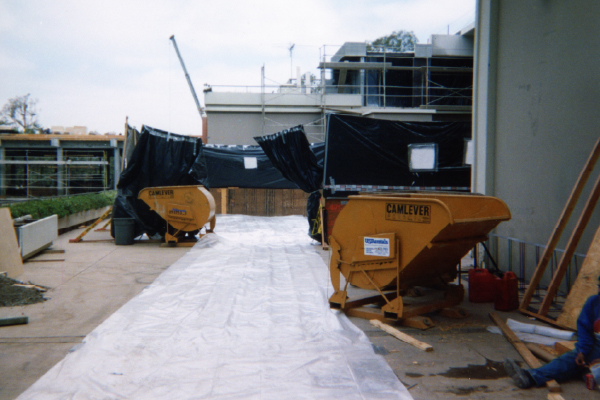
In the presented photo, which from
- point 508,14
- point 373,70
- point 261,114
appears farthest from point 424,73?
point 508,14

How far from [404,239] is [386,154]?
658cm

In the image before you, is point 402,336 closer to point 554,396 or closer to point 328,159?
point 554,396

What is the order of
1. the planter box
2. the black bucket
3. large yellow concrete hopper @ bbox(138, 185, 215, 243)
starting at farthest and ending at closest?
the black bucket → large yellow concrete hopper @ bbox(138, 185, 215, 243) → the planter box

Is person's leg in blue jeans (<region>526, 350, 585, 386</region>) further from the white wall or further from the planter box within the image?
the planter box

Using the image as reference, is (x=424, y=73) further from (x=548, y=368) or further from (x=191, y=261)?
(x=548, y=368)

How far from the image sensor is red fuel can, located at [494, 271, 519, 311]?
5.76 m

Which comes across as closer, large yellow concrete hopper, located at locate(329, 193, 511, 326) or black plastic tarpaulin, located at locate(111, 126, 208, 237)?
large yellow concrete hopper, located at locate(329, 193, 511, 326)

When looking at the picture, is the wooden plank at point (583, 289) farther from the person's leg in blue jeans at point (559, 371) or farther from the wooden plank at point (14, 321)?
the wooden plank at point (14, 321)

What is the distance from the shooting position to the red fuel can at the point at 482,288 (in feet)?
20.2

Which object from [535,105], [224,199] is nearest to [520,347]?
[535,105]

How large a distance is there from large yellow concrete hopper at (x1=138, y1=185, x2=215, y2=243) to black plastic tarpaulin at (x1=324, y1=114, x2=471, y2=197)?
125 inches

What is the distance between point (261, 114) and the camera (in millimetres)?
22969

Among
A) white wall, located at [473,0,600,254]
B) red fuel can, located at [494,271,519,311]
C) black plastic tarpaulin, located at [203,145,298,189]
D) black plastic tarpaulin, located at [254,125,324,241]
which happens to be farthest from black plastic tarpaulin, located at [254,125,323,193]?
black plastic tarpaulin, located at [203,145,298,189]

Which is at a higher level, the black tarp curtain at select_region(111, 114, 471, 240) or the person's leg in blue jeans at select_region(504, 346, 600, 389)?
the black tarp curtain at select_region(111, 114, 471, 240)
